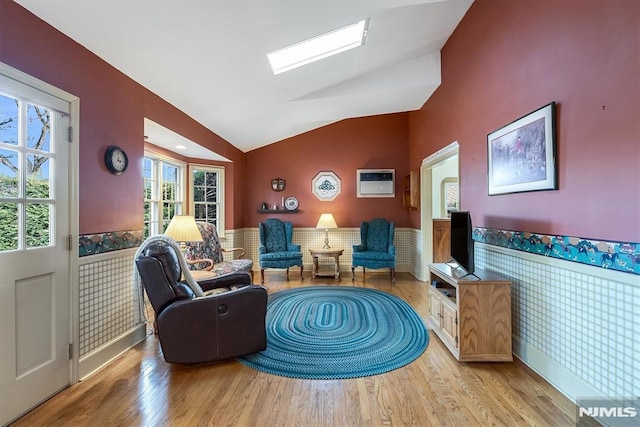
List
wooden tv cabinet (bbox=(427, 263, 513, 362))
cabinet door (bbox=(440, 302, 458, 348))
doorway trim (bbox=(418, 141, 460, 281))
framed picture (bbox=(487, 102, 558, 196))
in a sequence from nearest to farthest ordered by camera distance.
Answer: framed picture (bbox=(487, 102, 558, 196)) → wooden tv cabinet (bbox=(427, 263, 513, 362)) → cabinet door (bbox=(440, 302, 458, 348)) → doorway trim (bbox=(418, 141, 460, 281))

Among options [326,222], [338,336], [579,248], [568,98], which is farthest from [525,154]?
[326,222]

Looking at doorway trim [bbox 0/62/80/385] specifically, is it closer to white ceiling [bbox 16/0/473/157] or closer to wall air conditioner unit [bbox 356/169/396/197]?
white ceiling [bbox 16/0/473/157]

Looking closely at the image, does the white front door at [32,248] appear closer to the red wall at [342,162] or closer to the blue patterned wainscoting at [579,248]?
the blue patterned wainscoting at [579,248]

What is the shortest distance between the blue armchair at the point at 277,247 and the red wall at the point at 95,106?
250 centimetres

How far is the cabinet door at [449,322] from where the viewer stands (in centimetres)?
232

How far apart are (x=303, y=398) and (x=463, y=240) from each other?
1816 mm

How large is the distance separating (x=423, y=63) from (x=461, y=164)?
1612mm

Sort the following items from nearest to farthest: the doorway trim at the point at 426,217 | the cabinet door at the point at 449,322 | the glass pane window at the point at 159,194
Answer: the cabinet door at the point at 449,322
the glass pane window at the point at 159,194
the doorway trim at the point at 426,217

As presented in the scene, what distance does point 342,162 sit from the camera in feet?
19.5

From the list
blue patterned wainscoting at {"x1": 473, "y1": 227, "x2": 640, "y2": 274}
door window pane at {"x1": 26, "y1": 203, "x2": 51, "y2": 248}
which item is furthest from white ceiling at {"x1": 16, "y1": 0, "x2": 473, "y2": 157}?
blue patterned wainscoting at {"x1": 473, "y1": 227, "x2": 640, "y2": 274}

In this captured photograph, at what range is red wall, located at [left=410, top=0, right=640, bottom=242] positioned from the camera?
1.47 meters

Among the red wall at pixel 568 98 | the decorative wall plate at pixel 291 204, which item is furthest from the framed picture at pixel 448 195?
the red wall at pixel 568 98

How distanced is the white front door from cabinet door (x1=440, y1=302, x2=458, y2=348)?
291 centimetres

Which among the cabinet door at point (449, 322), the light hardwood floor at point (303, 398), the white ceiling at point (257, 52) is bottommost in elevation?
the light hardwood floor at point (303, 398)
